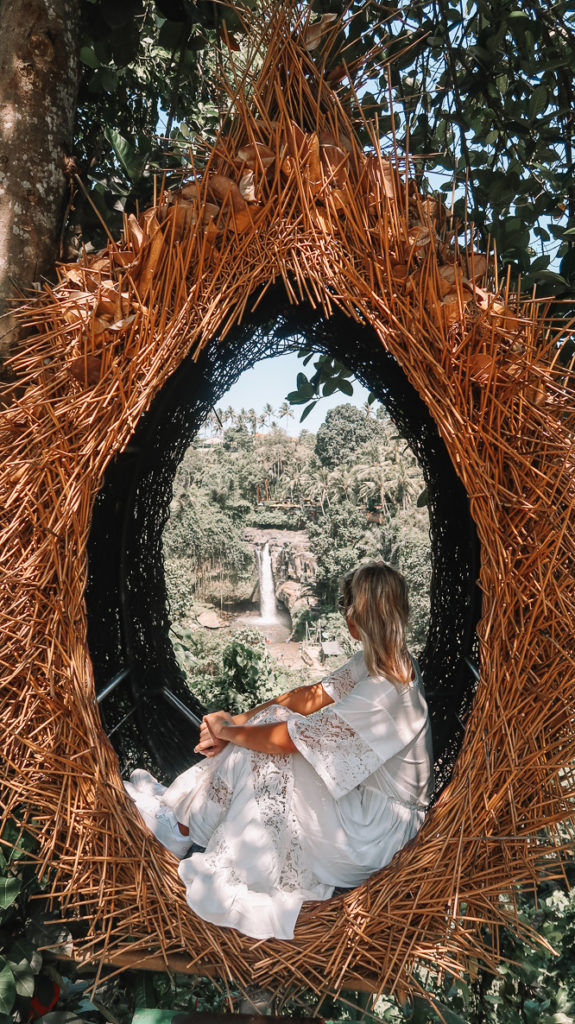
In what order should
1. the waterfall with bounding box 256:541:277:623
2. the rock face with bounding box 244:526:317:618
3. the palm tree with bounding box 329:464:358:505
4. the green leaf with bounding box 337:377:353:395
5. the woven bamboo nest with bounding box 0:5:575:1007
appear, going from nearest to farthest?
the woven bamboo nest with bounding box 0:5:575:1007
the green leaf with bounding box 337:377:353:395
the rock face with bounding box 244:526:317:618
the palm tree with bounding box 329:464:358:505
the waterfall with bounding box 256:541:277:623

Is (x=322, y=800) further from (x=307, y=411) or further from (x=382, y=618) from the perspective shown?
(x=307, y=411)

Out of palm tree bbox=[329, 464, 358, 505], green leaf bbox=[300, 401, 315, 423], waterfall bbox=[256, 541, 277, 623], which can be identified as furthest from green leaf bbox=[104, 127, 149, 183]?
waterfall bbox=[256, 541, 277, 623]

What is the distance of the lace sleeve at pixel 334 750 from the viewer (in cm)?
160

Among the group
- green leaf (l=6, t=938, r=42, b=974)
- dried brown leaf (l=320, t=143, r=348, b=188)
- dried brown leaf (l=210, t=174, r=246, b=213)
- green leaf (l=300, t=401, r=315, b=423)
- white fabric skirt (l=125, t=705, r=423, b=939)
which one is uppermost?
dried brown leaf (l=320, t=143, r=348, b=188)

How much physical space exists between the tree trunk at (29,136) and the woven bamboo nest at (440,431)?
21 cm

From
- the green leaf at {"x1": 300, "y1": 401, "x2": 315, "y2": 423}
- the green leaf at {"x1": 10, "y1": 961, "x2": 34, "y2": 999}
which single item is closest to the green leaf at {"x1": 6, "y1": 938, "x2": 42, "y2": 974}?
the green leaf at {"x1": 10, "y1": 961, "x2": 34, "y2": 999}

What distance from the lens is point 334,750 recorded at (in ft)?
5.33

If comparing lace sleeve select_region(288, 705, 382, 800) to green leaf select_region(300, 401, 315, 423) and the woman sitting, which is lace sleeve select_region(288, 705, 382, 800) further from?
green leaf select_region(300, 401, 315, 423)

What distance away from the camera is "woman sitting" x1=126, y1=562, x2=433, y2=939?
1595 mm

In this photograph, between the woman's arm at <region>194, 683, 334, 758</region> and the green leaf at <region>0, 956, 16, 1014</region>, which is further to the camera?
the woman's arm at <region>194, 683, 334, 758</region>

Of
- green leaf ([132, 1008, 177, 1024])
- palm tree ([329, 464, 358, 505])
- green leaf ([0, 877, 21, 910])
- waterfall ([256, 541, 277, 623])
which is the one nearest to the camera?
green leaf ([0, 877, 21, 910])

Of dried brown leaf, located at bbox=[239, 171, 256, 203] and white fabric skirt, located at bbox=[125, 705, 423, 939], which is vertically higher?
dried brown leaf, located at bbox=[239, 171, 256, 203]

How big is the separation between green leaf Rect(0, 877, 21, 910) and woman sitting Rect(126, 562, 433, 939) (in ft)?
1.05

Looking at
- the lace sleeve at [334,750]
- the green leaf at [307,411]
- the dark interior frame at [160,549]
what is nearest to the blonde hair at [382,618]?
the lace sleeve at [334,750]
